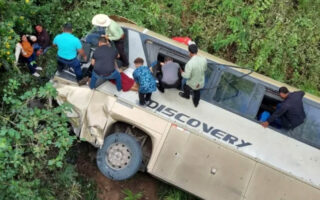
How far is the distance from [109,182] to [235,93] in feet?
8.76

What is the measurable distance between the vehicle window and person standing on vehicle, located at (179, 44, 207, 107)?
43cm

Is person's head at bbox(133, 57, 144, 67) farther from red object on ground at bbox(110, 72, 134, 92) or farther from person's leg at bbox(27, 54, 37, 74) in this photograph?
person's leg at bbox(27, 54, 37, 74)

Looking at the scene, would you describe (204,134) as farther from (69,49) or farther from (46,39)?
(46,39)

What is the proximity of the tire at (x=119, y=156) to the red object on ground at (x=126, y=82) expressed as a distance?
2.91 ft

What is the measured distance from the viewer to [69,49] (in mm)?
6473

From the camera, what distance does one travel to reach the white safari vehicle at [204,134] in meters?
5.83

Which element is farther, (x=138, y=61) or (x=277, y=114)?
(x=277, y=114)

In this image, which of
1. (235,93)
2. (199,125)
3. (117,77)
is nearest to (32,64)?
(117,77)

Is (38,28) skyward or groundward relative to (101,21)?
groundward

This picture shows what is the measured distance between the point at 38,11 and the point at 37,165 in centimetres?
344

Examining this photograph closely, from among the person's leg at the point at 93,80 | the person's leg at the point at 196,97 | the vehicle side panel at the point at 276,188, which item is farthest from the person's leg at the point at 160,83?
the vehicle side panel at the point at 276,188

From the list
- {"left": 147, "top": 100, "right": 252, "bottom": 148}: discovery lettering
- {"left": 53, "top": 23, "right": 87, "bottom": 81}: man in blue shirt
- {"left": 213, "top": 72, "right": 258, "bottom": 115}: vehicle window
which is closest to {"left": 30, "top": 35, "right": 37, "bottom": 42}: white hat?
{"left": 53, "top": 23, "right": 87, "bottom": 81}: man in blue shirt

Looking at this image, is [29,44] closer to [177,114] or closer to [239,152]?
[177,114]

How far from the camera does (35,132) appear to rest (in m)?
5.47
